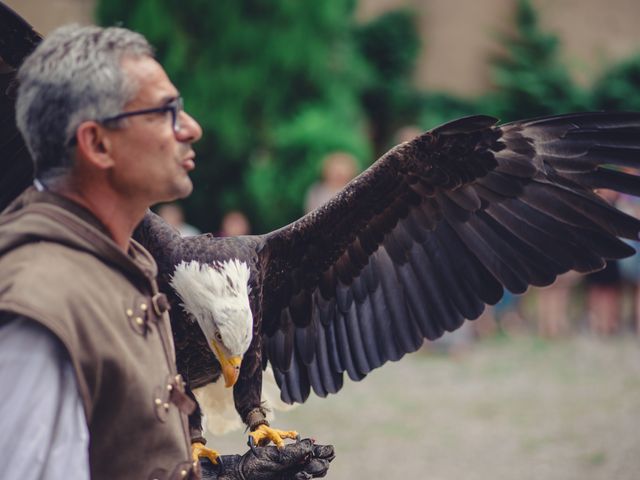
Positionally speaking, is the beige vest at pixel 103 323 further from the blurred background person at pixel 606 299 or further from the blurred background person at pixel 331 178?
the blurred background person at pixel 606 299

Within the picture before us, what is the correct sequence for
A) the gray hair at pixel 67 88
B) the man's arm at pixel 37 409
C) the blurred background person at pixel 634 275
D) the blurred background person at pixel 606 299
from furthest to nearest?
1. the blurred background person at pixel 606 299
2. the blurred background person at pixel 634 275
3. the gray hair at pixel 67 88
4. the man's arm at pixel 37 409

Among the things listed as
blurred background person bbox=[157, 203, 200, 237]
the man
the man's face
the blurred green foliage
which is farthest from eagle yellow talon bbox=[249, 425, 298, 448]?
the blurred green foliage

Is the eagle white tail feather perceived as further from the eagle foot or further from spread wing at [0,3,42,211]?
spread wing at [0,3,42,211]

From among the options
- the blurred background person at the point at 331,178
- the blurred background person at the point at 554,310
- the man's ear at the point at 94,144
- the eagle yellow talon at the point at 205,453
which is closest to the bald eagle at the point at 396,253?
the eagle yellow talon at the point at 205,453

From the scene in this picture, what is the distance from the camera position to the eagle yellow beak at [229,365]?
2.81m

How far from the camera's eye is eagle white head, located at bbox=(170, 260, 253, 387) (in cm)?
284

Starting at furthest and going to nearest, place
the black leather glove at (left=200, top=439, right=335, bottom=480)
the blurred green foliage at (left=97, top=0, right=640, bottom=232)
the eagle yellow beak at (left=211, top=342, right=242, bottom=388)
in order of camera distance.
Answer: the blurred green foliage at (left=97, top=0, right=640, bottom=232), the eagle yellow beak at (left=211, top=342, right=242, bottom=388), the black leather glove at (left=200, top=439, right=335, bottom=480)

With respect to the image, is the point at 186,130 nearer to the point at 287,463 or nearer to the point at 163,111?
the point at 163,111

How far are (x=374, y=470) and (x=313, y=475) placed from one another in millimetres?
3086

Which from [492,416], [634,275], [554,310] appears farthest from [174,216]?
[634,275]

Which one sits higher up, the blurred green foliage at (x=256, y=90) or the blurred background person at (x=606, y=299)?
the blurred green foliage at (x=256, y=90)

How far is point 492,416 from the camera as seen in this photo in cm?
673

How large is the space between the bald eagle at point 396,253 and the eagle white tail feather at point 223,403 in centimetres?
26

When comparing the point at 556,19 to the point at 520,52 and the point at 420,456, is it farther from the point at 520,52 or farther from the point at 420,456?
the point at 420,456
